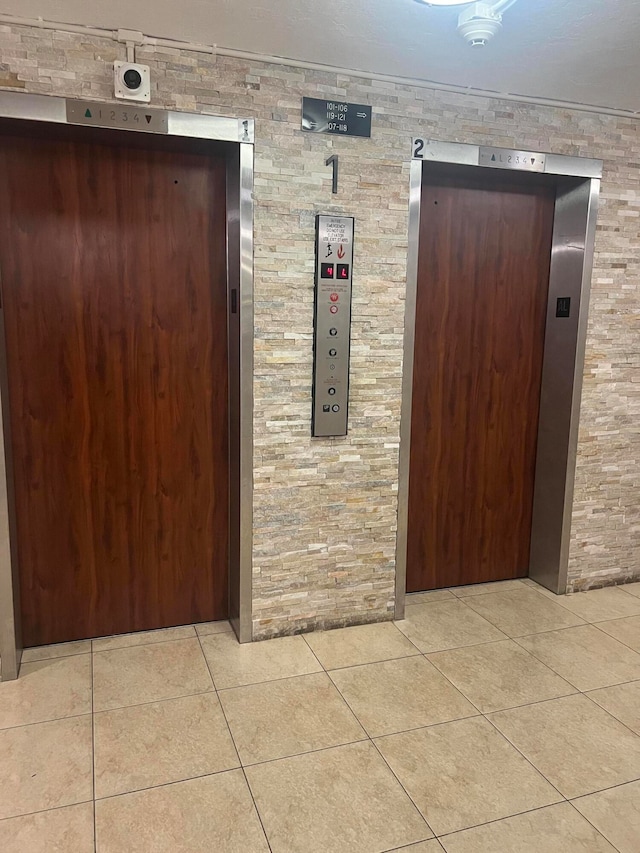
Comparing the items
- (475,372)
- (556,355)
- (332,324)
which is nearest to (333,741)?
(332,324)

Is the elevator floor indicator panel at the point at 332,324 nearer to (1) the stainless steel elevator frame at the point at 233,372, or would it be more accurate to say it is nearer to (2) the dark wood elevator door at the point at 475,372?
(1) the stainless steel elevator frame at the point at 233,372

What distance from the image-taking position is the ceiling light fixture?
2.14 metres

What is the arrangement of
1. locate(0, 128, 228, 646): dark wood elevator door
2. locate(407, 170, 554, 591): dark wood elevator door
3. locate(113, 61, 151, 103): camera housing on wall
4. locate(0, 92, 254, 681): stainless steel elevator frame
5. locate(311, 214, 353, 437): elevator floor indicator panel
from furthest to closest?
locate(407, 170, 554, 591): dark wood elevator door, locate(311, 214, 353, 437): elevator floor indicator panel, locate(0, 128, 228, 646): dark wood elevator door, locate(0, 92, 254, 681): stainless steel elevator frame, locate(113, 61, 151, 103): camera housing on wall

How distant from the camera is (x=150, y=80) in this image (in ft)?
8.14

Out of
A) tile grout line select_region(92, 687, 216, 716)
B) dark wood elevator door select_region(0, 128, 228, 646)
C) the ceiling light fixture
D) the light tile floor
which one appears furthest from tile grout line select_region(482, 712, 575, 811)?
the ceiling light fixture

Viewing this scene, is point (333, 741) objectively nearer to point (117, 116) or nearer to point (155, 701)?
point (155, 701)

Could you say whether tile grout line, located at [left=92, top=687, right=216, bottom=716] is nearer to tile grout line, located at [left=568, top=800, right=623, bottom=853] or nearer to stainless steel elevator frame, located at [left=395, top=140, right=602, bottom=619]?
stainless steel elevator frame, located at [left=395, top=140, right=602, bottom=619]

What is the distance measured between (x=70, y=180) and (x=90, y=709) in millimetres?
2173

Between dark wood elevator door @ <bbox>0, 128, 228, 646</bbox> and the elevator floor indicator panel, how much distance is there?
48cm

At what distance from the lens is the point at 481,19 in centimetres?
218

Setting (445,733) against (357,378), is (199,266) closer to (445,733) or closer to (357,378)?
(357,378)

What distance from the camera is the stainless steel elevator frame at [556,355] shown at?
9.84ft

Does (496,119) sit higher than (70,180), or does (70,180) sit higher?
(496,119)

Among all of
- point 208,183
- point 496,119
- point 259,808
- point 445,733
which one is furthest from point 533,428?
point 259,808
